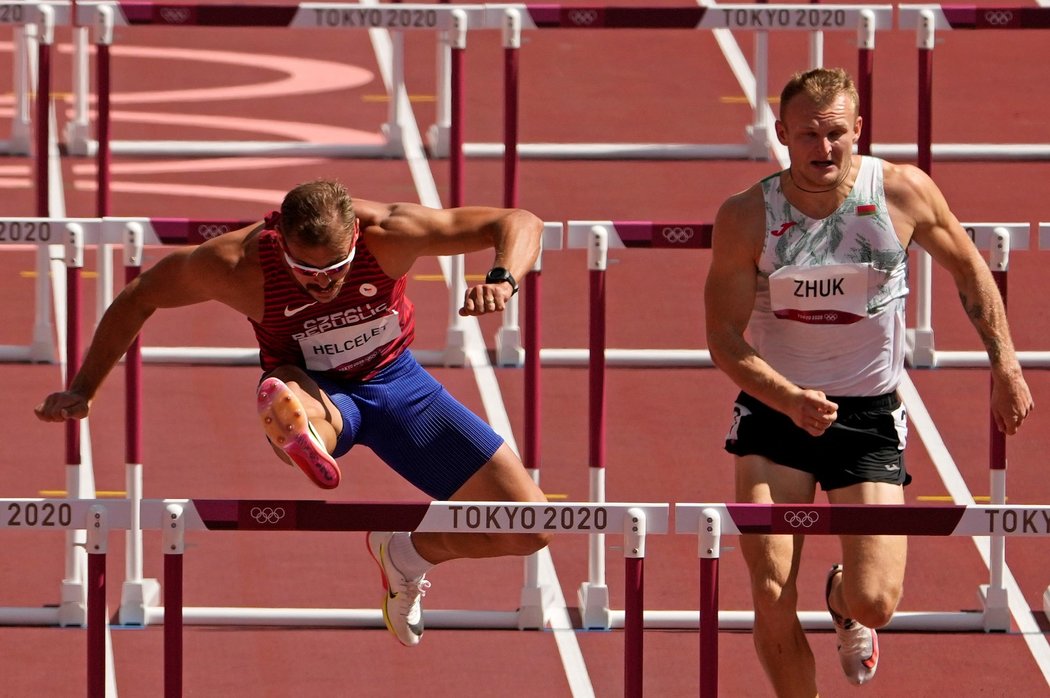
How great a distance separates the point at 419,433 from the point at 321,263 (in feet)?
2.82

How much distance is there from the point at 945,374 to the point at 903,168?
3315 mm

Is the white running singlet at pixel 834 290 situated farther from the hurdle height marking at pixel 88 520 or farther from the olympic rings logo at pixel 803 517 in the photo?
the hurdle height marking at pixel 88 520

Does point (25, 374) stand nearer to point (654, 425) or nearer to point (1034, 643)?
point (654, 425)

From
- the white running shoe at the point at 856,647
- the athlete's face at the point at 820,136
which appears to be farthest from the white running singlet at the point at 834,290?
the white running shoe at the point at 856,647

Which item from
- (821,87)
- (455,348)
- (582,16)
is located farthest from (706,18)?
(821,87)

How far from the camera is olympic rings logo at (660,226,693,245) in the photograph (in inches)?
293

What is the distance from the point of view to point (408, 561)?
730cm

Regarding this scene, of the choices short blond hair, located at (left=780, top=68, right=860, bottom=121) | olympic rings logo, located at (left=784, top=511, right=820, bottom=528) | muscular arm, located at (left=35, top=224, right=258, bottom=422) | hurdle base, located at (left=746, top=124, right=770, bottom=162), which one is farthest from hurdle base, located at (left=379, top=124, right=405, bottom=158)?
olympic rings logo, located at (left=784, top=511, right=820, bottom=528)

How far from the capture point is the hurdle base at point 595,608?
8086mm

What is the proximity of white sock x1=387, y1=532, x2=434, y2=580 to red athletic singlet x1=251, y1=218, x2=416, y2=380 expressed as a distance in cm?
58

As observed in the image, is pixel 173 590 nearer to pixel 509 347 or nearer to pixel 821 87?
pixel 821 87

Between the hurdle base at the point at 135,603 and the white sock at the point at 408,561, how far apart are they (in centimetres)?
121

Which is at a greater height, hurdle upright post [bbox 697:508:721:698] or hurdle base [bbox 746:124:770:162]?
hurdle base [bbox 746:124:770:162]

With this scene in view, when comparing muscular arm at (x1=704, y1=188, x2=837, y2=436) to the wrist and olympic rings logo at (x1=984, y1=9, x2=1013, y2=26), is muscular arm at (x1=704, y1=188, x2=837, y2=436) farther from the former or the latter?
olympic rings logo at (x1=984, y1=9, x2=1013, y2=26)
